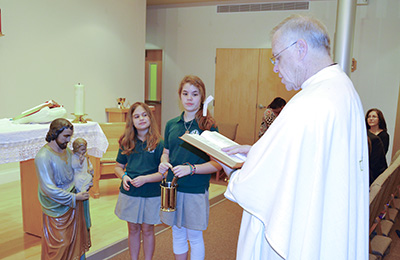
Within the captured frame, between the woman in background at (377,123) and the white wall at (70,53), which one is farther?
the white wall at (70,53)

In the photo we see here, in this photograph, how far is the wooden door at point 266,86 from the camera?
295 inches

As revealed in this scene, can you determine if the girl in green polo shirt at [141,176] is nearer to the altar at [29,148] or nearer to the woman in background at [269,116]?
the altar at [29,148]

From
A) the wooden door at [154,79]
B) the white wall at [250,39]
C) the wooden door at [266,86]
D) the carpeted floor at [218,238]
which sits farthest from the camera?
the wooden door at [154,79]

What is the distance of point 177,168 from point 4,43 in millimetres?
3992

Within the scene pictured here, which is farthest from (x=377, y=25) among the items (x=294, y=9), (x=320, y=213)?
(x=320, y=213)

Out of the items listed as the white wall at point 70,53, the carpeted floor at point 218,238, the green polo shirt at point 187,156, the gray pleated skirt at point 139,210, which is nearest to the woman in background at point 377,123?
the carpeted floor at point 218,238

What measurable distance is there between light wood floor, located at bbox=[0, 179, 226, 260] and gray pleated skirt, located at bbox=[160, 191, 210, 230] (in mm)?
1004

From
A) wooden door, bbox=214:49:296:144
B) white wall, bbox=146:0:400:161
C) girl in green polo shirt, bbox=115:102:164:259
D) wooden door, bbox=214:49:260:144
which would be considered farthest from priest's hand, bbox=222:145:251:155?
white wall, bbox=146:0:400:161

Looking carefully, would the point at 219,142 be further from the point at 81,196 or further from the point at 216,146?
the point at 81,196

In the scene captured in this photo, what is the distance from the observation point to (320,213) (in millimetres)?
1188

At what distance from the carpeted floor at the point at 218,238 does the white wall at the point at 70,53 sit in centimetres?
307

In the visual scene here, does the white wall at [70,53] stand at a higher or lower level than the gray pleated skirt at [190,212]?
higher

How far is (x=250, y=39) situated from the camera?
306 inches

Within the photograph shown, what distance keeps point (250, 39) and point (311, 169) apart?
6925 mm
